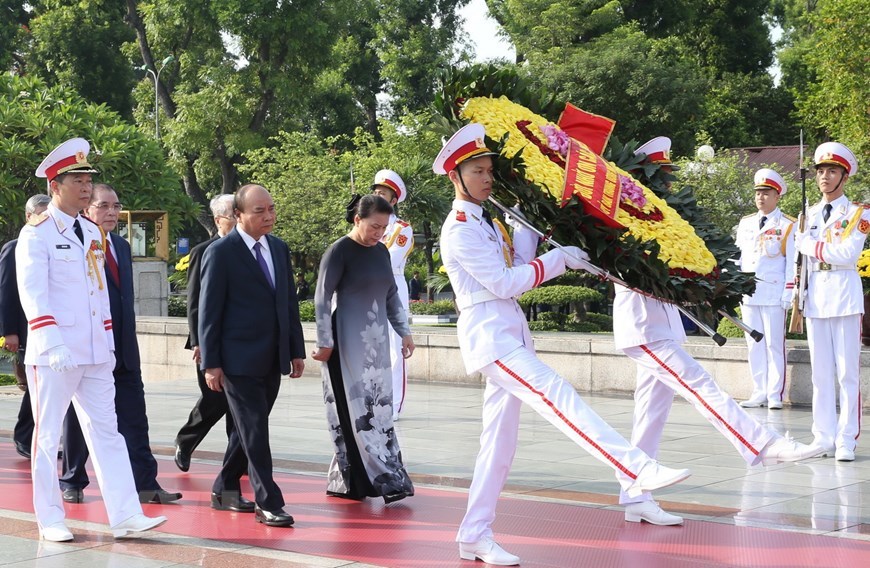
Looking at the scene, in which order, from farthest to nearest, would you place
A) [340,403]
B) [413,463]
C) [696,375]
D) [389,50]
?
[389,50] → [413,463] → [340,403] → [696,375]

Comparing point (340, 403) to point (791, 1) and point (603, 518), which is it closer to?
point (603, 518)

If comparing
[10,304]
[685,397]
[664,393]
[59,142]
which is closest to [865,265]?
[664,393]

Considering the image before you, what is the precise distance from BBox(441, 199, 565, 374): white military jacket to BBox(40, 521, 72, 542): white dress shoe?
89.8 inches

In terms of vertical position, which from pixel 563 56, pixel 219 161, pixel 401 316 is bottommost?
pixel 401 316

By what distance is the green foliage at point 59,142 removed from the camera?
23.5 m

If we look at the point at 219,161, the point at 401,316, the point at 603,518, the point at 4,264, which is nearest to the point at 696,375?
the point at 603,518

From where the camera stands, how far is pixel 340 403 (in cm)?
744

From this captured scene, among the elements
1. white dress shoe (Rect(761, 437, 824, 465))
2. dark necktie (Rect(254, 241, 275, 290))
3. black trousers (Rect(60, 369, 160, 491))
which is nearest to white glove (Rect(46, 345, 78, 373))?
dark necktie (Rect(254, 241, 275, 290))

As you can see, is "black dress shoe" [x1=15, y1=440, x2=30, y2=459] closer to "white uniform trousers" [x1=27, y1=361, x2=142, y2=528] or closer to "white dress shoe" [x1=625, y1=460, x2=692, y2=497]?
"white uniform trousers" [x1=27, y1=361, x2=142, y2=528]

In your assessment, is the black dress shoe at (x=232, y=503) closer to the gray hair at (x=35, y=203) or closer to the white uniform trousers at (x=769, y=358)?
the gray hair at (x=35, y=203)

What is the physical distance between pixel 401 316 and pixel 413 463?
4.96 ft

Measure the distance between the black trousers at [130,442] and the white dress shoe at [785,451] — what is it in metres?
3.65

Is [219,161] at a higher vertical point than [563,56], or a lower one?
lower

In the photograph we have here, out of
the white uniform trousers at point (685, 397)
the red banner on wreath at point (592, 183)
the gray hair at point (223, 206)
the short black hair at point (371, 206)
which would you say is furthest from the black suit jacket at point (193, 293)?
the white uniform trousers at point (685, 397)
